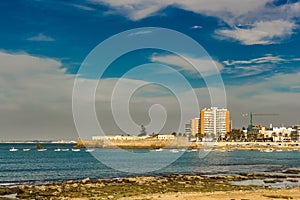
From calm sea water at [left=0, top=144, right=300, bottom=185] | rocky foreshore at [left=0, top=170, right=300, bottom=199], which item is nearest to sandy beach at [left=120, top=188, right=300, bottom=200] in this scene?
rocky foreshore at [left=0, top=170, right=300, bottom=199]

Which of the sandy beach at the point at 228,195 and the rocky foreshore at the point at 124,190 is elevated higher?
the sandy beach at the point at 228,195

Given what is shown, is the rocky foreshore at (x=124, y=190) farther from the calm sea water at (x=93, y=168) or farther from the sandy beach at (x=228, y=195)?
the calm sea water at (x=93, y=168)

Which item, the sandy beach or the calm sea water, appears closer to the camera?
the sandy beach

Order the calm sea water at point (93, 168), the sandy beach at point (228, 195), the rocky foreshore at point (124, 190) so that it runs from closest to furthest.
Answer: the sandy beach at point (228, 195) < the rocky foreshore at point (124, 190) < the calm sea water at point (93, 168)

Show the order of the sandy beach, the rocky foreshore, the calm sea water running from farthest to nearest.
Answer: the calm sea water, the rocky foreshore, the sandy beach

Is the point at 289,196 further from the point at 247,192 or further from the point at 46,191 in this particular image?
the point at 46,191

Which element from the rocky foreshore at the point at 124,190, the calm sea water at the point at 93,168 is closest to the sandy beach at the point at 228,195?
the rocky foreshore at the point at 124,190

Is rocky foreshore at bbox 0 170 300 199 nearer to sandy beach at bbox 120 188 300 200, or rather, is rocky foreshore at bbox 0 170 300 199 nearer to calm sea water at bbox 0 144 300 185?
sandy beach at bbox 120 188 300 200

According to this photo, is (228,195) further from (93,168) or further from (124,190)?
(93,168)

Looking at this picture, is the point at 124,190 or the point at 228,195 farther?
the point at 124,190

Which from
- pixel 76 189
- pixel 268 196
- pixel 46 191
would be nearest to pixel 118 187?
pixel 76 189

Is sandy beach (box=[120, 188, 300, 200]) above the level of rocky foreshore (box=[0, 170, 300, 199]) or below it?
above

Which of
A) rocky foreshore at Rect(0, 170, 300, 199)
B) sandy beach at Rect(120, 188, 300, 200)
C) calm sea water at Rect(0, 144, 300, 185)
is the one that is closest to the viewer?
sandy beach at Rect(120, 188, 300, 200)

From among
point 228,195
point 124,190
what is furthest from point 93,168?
point 228,195
